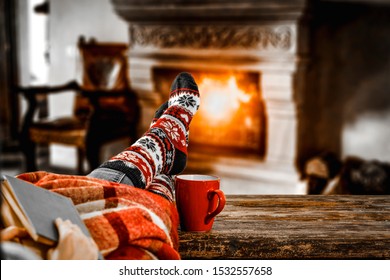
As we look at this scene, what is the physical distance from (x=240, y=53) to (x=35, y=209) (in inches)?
92.4

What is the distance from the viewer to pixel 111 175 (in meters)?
0.72

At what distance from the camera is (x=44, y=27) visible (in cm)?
547

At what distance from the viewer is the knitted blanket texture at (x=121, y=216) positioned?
0.59 m

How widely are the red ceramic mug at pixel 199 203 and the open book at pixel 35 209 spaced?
183mm

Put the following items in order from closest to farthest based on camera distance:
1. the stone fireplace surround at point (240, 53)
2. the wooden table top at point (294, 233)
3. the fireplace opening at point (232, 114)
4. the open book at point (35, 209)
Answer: the open book at point (35, 209) < the wooden table top at point (294, 233) < the stone fireplace surround at point (240, 53) < the fireplace opening at point (232, 114)

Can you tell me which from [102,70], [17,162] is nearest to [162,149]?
[102,70]

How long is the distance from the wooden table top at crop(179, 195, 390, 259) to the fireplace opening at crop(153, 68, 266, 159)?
207 centimetres

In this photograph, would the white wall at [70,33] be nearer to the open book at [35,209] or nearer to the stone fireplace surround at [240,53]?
the stone fireplace surround at [240,53]

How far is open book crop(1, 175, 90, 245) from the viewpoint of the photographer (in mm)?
518

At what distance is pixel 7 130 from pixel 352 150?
285cm

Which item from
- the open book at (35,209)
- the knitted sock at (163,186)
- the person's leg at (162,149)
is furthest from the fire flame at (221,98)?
the open book at (35,209)

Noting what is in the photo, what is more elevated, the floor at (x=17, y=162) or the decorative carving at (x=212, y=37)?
the decorative carving at (x=212, y=37)

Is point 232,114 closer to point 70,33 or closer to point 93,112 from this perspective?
point 93,112
